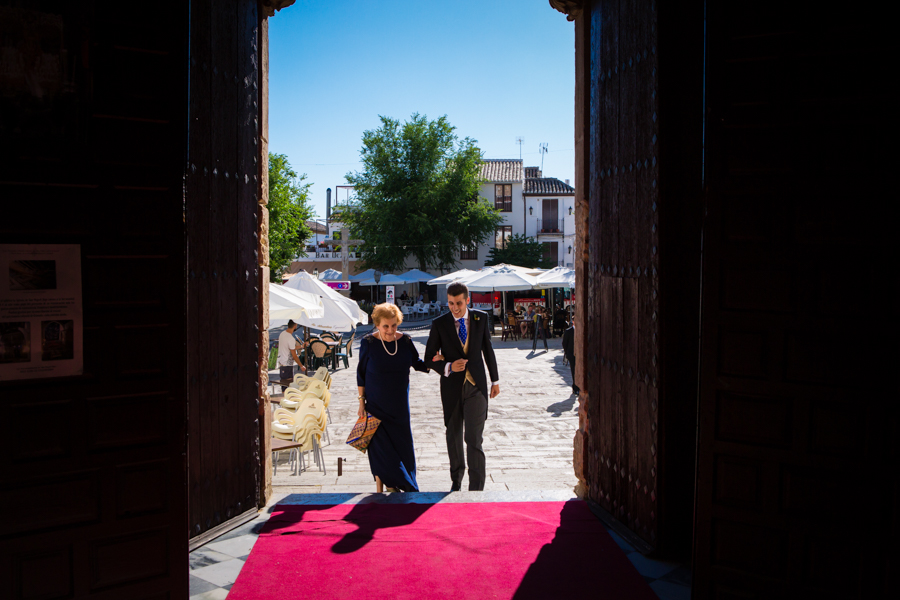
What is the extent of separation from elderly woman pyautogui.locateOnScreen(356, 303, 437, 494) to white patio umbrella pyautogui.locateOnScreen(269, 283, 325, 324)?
206 inches

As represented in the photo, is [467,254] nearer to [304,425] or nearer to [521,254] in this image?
[521,254]

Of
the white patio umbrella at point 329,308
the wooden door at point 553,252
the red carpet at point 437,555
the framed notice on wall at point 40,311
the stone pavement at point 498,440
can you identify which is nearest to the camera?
the framed notice on wall at point 40,311

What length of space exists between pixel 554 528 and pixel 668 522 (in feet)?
2.38

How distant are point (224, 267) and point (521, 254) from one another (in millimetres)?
34026

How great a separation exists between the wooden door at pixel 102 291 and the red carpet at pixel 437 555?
80 cm

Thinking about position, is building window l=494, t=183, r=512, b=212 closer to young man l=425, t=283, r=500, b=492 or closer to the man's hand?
young man l=425, t=283, r=500, b=492

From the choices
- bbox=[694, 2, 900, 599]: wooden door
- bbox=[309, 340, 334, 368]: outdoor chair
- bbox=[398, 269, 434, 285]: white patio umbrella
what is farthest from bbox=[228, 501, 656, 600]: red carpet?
bbox=[398, 269, 434, 285]: white patio umbrella

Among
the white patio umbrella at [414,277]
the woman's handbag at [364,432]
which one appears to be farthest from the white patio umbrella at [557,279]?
the woman's handbag at [364,432]

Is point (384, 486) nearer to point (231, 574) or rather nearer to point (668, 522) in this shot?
point (231, 574)

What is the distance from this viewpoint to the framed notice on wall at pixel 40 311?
2.46 m

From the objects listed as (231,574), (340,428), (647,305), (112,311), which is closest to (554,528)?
(647,305)

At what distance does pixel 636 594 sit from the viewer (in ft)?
10.3

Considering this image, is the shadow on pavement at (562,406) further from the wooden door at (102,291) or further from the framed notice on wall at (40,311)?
the framed notice on wall at (40,311)

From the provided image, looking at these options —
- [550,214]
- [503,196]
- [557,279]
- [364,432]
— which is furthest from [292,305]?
[550,214]
